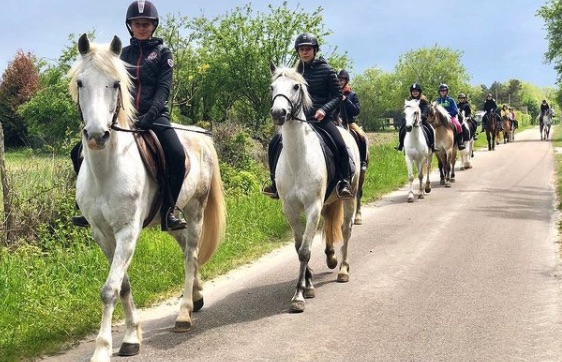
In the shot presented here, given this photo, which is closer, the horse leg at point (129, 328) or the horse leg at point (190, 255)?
the horse leg at point (129, 328)

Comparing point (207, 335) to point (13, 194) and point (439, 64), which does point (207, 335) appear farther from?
point (439, 64)

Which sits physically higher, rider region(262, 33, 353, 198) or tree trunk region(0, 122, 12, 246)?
rider region(262, 33, 353, 198)

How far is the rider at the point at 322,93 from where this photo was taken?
6.46m

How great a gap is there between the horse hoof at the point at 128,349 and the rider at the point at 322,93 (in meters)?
2.91

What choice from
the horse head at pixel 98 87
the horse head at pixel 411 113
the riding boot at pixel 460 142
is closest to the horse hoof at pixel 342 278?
the horse head at pixel 98 87

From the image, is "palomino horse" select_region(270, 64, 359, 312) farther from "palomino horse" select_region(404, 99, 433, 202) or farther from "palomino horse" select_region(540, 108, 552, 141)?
"palomino horse" select_region(540, 108, 552, 141)

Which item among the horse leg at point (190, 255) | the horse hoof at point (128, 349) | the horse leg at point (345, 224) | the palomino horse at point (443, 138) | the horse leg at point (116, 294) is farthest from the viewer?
the palomino horse at point (443, 138)

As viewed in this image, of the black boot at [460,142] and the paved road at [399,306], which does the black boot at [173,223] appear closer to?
the paved road at [399,306]

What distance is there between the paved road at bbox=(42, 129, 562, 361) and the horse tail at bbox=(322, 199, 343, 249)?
478mm

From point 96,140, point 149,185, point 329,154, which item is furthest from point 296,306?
point 96,140

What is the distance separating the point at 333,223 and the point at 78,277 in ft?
10.7

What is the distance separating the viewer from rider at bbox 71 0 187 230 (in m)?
4.90

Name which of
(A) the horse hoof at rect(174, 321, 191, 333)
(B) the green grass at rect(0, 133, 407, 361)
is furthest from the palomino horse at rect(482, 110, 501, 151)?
(A) the horse hoof at rect(174, 321, 191, 333)

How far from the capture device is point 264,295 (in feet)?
20.7
